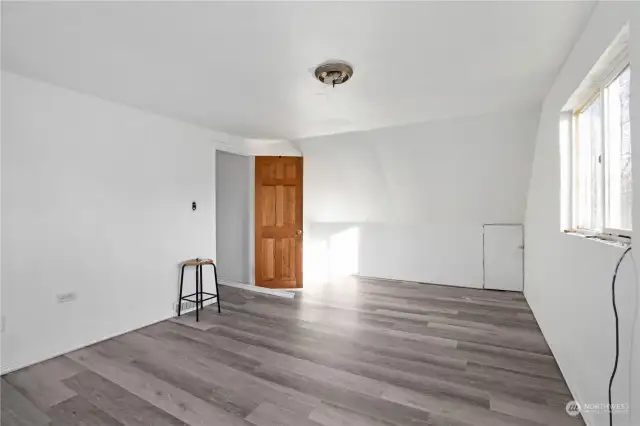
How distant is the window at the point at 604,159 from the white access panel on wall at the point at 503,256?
A: 2.66 m

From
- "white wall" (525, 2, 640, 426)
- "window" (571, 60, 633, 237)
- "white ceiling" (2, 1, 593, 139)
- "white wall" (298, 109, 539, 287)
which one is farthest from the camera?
"white wall" (298, 109, 539, 287)

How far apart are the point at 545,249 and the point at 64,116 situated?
4630 mm

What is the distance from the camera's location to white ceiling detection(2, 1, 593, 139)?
5.53ft

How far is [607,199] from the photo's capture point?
1.78m

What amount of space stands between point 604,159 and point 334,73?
182cm

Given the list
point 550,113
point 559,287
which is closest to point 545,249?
point 559,287

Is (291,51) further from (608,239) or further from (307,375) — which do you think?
(307,375)
